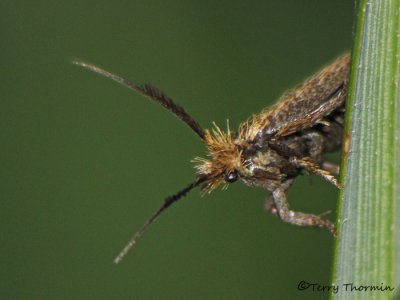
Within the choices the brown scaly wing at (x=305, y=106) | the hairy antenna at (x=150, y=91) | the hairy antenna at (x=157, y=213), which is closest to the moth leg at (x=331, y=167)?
the brown scaly wing at (x=305, y=106)

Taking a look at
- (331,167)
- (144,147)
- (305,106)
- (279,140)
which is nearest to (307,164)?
(279,140)

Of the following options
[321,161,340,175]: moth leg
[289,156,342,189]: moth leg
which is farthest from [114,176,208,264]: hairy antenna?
[321,161,340,175]: moth leg

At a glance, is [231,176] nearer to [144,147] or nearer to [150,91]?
[150,91]

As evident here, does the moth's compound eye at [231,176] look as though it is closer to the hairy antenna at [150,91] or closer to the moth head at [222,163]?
the moth head at [222,163]

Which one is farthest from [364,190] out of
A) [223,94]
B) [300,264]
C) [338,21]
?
[338,21]

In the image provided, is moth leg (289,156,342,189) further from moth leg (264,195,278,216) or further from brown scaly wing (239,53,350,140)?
moth leg (264,195,278,216)

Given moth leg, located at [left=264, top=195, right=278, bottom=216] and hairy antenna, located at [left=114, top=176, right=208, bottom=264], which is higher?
moth leg, located at [left=264, top=195, right=278, bottom=216]
